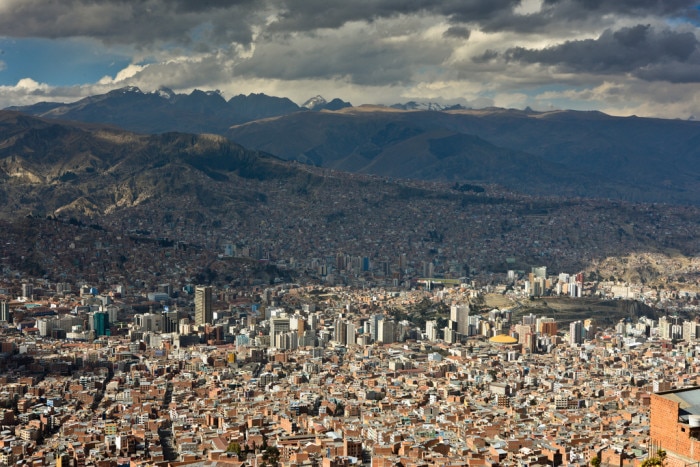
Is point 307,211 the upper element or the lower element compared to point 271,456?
upper

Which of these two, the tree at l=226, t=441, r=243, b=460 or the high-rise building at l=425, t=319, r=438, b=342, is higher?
the tree at l=226, t=441, r=243, b=460

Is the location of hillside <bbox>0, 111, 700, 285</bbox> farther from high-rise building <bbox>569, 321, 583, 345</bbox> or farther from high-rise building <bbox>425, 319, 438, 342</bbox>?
high-rise building <bbox>569, 321, 583, 345</bbox>

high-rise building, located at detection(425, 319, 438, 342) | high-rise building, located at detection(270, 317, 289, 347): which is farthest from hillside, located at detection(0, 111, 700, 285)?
high-rise building, located at detection(270, 317, 289, 347)

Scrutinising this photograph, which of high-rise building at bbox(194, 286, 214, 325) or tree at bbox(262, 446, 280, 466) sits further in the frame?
high-rise building at bbox(194, 286, 214, 325)

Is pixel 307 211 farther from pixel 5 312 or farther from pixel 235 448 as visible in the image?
pixel 235 448


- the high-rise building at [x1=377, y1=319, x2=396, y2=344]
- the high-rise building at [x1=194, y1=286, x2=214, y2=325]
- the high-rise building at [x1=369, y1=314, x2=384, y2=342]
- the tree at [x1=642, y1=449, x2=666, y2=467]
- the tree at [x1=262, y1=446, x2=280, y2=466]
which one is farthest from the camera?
the high-rise building at [x1=194, y1=286, x2=214, y2=325]

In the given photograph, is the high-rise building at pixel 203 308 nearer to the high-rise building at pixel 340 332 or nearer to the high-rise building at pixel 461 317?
the high-rise building at pixel 340 332

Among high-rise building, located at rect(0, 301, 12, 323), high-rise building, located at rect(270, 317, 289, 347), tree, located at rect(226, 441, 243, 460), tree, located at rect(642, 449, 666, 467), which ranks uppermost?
tree, located at rect(642, 449, 666, 467)

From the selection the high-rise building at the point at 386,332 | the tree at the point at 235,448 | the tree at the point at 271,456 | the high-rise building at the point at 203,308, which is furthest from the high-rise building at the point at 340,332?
the tree at the point at 271,456

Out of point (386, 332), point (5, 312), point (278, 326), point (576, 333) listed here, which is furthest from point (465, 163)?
point (5, 312)
